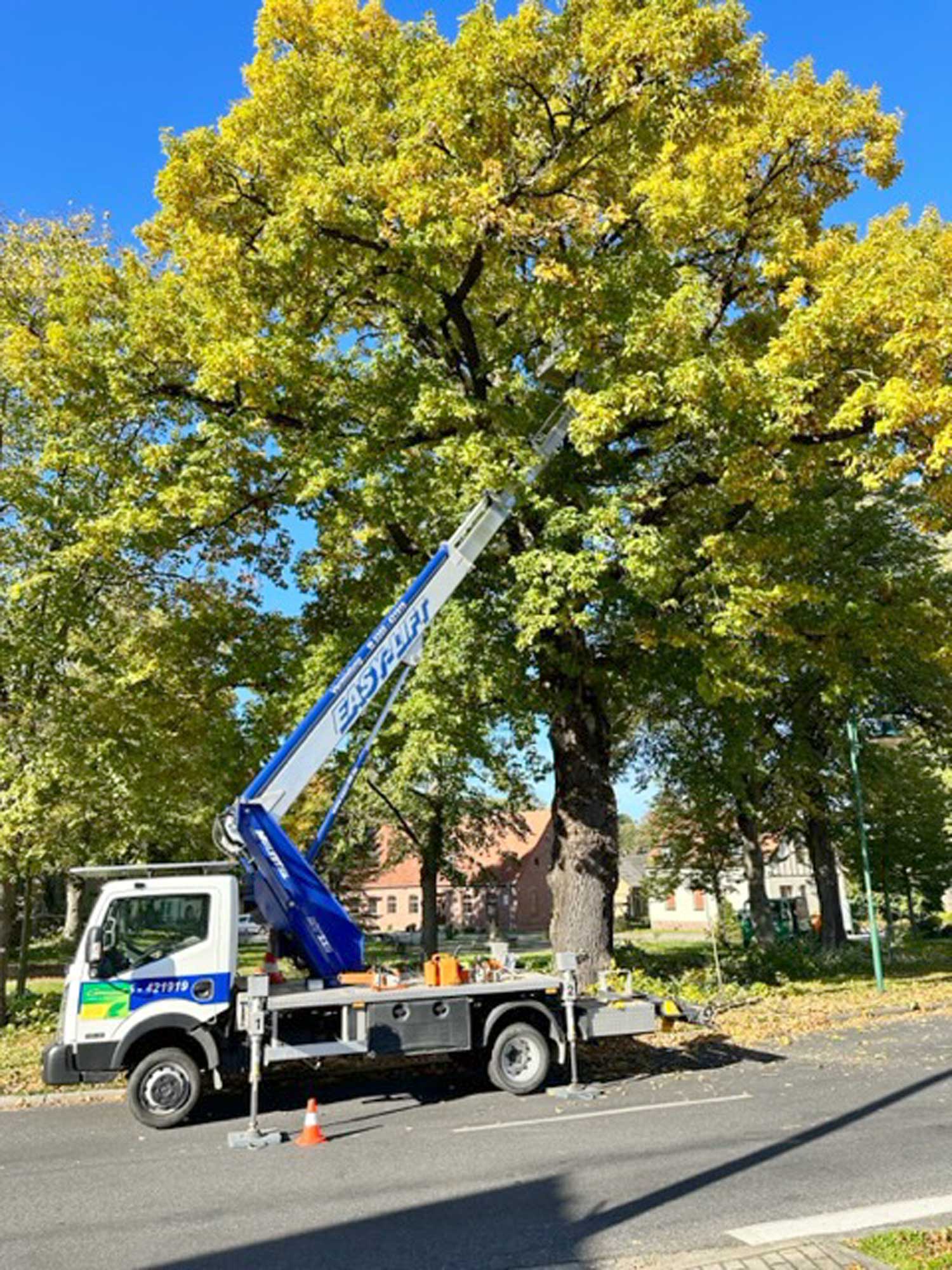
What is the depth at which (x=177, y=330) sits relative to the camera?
513 inches

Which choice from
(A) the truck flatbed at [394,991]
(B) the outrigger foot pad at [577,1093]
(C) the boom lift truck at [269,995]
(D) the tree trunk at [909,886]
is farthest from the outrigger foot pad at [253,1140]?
(D) the tree trunk at [909,886]

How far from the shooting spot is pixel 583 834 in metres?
15.0

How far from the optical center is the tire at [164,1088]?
9000 mm

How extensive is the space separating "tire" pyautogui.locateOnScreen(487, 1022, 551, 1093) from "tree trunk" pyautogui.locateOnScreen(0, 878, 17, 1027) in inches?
374

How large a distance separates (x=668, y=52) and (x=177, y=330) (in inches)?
290

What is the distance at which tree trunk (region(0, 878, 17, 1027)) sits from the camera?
50.1 ft

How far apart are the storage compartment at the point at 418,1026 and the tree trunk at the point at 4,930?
8911 millimetres

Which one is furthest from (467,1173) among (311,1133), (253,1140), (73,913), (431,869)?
(73,913)

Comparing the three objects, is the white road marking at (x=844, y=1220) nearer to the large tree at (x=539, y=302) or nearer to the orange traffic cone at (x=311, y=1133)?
the orange traffic cone at (x=311, y=1133)

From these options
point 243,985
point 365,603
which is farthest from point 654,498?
point 243,985

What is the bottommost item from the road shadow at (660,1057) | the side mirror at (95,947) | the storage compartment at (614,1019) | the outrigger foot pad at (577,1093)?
the road shadow at (660,1057)

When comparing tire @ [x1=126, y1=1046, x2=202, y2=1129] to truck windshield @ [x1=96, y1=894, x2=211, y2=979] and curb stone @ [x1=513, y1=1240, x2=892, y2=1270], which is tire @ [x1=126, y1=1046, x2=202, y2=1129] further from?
curb stone @ [x1=513, y1=1240, x2=892, y2=1270]

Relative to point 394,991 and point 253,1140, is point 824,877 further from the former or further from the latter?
point 253,1140

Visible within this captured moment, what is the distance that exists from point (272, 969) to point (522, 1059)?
9.44 ft
